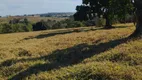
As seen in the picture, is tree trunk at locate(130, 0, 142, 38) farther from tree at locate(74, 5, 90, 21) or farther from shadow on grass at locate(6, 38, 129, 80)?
tree at locate(74, 5, 90, 21)

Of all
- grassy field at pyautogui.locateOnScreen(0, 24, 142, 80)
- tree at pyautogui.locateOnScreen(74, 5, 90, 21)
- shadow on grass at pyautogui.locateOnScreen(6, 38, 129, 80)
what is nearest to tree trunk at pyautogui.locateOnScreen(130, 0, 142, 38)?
grassy field at pyautogui.locateOnScreen(0, 24, 142, 80)

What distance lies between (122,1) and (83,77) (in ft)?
40.9

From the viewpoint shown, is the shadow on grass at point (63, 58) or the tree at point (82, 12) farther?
the tree at point (82, 12)

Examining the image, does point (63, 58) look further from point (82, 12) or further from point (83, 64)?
point (82, 12)

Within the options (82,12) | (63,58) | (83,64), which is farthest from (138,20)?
(82,12)

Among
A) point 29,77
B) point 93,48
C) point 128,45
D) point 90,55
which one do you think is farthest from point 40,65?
point 128,45

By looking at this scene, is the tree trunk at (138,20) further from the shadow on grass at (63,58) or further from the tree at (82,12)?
the tree at (82,12)

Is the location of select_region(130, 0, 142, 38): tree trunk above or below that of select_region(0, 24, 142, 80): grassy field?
above

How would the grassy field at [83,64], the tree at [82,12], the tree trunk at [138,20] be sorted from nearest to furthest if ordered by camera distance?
the grassy field at [83,64], the tree trunk at [138,20], the tree at [82,12]

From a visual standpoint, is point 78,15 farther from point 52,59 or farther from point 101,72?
point 101,72

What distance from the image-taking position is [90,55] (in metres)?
15.4

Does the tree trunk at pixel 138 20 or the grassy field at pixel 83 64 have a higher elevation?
the tree trunk at pixel 138 20

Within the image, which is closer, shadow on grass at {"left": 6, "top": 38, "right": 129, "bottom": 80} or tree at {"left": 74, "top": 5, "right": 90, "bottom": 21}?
shadow on grass at {"left": 6, "top": 38, "right": 129, "bottom": 80}

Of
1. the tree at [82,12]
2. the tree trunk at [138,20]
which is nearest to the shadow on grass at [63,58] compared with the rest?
the tree trunk at [138,20]
